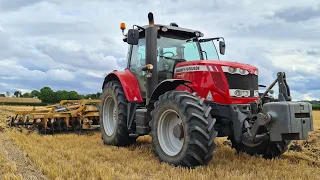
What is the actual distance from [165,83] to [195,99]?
3.42ft

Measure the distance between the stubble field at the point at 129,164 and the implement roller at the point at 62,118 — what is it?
1.82m

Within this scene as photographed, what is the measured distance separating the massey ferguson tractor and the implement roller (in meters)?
2.40

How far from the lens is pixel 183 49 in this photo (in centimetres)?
765

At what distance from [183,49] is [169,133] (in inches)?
83.7

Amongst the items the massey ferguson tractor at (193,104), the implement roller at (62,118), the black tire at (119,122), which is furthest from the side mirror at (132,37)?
the implement roller at (62,118)

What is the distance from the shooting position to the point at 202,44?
25.5 feet

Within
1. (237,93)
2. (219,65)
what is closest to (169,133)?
(237,93)

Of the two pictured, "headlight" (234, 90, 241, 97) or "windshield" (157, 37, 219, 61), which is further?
"windshield" (157, 37, 219, 61)

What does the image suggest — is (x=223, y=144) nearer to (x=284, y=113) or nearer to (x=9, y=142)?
(x=284, y=113)

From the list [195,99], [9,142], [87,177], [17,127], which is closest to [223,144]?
[195,99]

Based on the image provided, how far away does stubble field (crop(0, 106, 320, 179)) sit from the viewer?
16.5 feet

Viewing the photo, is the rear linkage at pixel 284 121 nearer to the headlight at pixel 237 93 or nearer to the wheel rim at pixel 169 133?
the headlight at pixel 237 93

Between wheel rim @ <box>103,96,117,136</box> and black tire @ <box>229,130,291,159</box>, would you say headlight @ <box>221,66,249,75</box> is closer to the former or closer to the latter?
black tire @ <box>229,130,291,159</box>

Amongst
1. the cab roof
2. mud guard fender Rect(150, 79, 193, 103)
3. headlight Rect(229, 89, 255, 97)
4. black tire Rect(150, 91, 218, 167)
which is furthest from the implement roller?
headlight Rect(229, 89, 255, 97)
